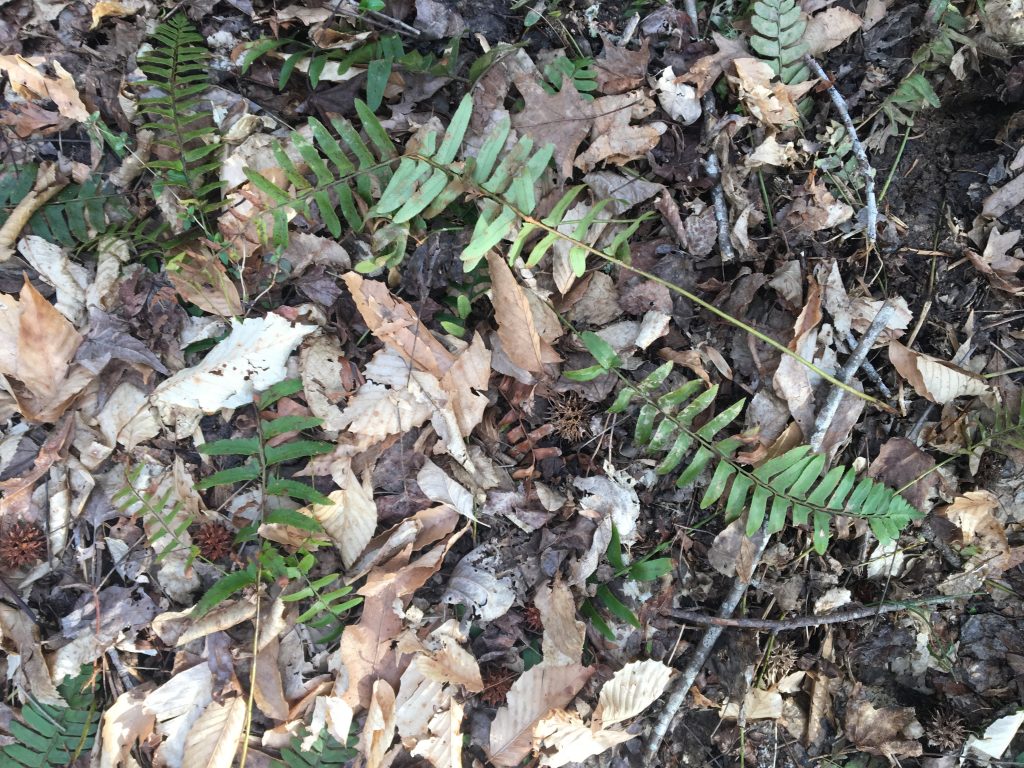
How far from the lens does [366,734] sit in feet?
8.48

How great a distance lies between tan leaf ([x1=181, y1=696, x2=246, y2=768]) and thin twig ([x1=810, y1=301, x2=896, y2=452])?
8.58 feet

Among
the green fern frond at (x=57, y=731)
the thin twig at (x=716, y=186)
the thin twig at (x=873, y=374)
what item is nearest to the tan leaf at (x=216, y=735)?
the green fern frond at (x=57, y=731)

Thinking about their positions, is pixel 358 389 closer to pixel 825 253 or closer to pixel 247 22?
pixel 247 22

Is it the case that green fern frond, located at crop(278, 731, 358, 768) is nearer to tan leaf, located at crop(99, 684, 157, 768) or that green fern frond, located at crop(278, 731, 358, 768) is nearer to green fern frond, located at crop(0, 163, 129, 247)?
tan leaf, located at crop(99, 684, 157, 768)

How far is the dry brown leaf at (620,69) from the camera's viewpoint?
2752 mm

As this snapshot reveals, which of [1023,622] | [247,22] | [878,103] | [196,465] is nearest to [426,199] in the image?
[247,22]

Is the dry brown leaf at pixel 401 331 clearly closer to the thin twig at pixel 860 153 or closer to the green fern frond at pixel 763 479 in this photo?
the green fern frond at pixel 763 479

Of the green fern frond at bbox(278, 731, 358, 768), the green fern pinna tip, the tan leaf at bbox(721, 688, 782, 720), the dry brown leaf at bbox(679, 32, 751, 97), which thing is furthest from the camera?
the tan leaf at bbox(721, 688, 782, 720)

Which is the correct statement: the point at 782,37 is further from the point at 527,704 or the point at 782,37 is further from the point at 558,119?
Answer: the point at 527,704

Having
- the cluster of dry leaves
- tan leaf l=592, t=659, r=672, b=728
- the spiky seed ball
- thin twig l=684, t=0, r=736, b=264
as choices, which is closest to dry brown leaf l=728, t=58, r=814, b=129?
the cluster of dry leaves

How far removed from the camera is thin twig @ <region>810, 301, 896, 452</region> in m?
2.68

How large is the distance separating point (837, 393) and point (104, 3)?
3.42m

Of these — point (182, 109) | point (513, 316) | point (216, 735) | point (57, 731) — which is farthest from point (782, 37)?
point (57, 731)

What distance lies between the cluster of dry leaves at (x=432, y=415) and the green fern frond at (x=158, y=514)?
0.03m
